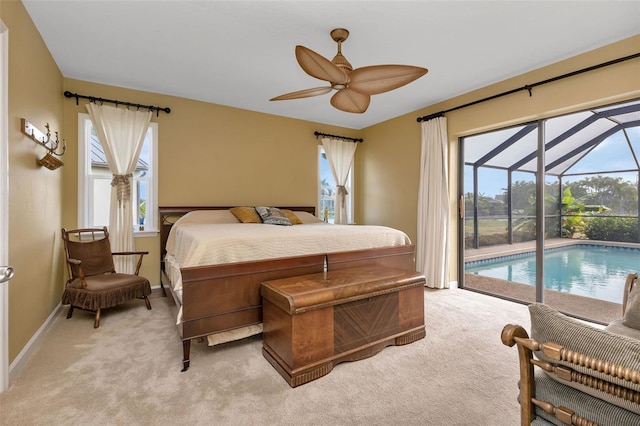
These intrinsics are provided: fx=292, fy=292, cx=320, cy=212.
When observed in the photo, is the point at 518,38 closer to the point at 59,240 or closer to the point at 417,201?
the point at 417,201

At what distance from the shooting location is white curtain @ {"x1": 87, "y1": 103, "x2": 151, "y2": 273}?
11.9ft

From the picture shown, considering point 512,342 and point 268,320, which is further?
point 268,320

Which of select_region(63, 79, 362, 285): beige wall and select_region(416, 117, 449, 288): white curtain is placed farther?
select_region(416, 117, 449, 288): white curtain

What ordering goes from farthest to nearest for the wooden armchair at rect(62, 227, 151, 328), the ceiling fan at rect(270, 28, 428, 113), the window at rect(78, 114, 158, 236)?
the window at rect(78, 114, 158, 236) → the wooden armchair at rect(62, 227, 151, 328) → the ceiling fan at rect(270, 28, 428, 113)

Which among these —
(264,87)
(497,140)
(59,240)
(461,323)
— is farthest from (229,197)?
(497,140)

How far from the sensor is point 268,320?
2.25 m

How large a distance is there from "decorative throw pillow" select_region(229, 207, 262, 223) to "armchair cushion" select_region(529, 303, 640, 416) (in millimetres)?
3476

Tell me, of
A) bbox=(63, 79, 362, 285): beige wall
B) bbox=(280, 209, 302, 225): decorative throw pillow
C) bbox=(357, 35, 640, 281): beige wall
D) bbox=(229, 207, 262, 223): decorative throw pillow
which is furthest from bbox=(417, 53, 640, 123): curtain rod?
bbox=(229, 207, 262, 223): decorative throw pillow

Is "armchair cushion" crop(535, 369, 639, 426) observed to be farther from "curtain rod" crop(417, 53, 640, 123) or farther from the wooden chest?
"curtain rod" crop(417, 53, 640, 123)

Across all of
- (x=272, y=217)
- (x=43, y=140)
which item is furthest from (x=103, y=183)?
(x=272, y=217)

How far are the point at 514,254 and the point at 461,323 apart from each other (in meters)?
1.72

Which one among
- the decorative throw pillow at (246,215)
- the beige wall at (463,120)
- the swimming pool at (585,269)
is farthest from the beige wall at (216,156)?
the swimming pool at (585,269)

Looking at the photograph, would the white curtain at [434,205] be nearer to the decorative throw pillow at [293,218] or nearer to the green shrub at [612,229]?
the green shrub at [612,229]

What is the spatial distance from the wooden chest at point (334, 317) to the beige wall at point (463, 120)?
2.16 meters
